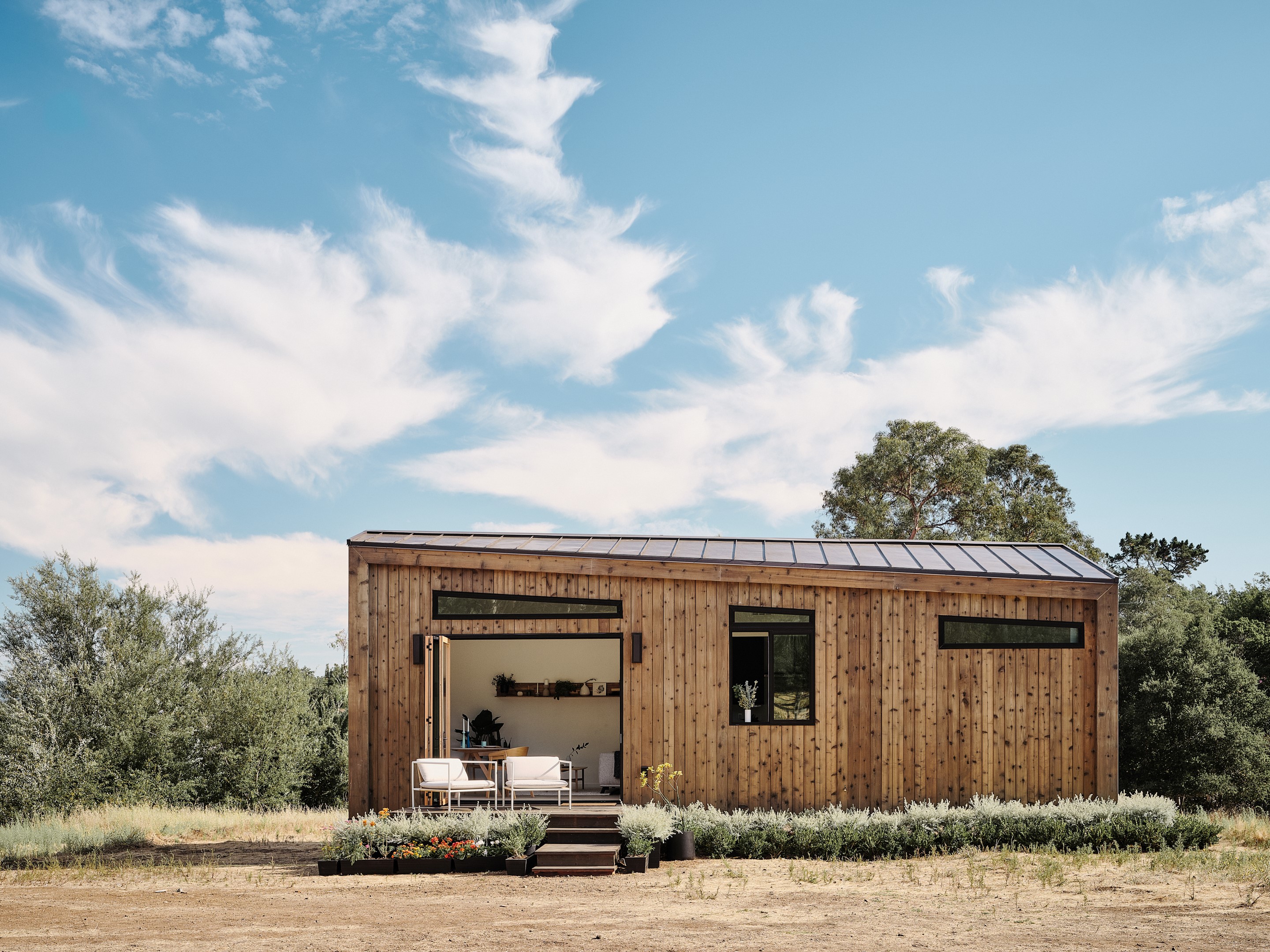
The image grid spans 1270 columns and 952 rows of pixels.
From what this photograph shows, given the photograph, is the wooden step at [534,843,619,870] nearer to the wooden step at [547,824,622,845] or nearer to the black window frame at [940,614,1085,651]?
the wooden step at [547,824,622,845]

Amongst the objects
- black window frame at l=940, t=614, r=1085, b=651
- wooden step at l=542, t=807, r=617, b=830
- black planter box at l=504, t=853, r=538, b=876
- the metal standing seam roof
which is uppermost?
the metal standing seam roof

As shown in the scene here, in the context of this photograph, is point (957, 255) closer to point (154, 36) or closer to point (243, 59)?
point (243, 59)

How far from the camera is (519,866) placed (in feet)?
29.0

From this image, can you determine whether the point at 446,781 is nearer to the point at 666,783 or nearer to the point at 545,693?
the point at 666,783

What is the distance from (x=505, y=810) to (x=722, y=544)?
4207mm

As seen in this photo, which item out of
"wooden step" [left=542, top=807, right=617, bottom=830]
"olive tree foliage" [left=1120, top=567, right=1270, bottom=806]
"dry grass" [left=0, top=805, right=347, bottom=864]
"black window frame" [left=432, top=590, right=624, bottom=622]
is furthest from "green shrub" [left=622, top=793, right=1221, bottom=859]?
"olive tree foliage" [left=1120, top=567, right=1270, bottom=806]

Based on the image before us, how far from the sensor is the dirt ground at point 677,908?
20.0 feet

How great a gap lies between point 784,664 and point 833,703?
2.24 feet

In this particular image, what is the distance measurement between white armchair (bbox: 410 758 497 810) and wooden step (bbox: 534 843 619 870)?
1374 millimetres

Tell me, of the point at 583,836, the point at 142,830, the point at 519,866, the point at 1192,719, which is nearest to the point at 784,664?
the point at 583,836

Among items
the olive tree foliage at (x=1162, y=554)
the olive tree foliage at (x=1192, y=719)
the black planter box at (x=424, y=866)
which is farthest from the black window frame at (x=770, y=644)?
the olive tree foliage at (x=1162, y=554)

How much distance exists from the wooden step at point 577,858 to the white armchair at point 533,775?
47.5 inches

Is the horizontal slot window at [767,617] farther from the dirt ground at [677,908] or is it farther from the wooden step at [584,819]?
the dirt ground at [677,908]

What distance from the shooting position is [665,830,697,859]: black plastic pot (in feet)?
30.9
